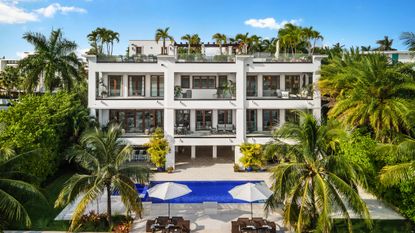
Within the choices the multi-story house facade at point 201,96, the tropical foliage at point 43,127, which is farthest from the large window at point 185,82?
the tropical foliage at point 43,127

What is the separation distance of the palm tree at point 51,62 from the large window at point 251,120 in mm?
17285

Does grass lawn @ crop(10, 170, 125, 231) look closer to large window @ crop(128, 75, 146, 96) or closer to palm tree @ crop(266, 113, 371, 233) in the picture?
palm tree @ crop(266, 113, 371, 233)

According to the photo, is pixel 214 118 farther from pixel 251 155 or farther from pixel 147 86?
pixel 147 86

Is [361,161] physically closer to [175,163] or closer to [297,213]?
[297,213]

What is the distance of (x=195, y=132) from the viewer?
29641 millimetres

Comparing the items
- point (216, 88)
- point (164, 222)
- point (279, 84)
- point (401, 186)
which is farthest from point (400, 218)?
point (216, 88)

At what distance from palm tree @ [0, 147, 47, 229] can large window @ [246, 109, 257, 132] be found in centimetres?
1954

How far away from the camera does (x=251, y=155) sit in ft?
89.2

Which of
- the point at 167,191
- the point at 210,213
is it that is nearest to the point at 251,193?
the point at 210,213

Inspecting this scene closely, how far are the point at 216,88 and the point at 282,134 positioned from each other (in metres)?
17.9

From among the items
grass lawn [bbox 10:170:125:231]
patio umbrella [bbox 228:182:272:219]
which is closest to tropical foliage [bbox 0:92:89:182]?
grass lawn [bbox 10:170:125:231]

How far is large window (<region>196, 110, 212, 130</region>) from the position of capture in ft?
103

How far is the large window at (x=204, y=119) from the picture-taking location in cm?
3138

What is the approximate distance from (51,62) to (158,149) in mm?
13445
